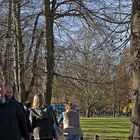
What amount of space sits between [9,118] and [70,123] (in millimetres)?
6278

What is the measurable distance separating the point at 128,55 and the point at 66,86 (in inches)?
220

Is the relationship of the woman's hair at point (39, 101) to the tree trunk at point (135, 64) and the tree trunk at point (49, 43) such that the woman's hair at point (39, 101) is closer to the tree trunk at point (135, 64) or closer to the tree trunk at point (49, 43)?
the tree trunk at point (135, 64)

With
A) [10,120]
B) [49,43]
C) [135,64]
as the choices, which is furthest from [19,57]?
[10,120]

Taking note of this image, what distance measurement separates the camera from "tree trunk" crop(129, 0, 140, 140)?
57.6 feet

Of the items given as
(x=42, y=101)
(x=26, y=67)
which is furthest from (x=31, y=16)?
(x=42, y=101)

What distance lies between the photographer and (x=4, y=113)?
25.8 ft

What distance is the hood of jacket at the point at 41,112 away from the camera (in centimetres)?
1077

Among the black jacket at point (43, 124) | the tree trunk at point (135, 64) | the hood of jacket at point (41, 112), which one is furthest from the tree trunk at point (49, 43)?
the hood of jacket at point (41, 112)

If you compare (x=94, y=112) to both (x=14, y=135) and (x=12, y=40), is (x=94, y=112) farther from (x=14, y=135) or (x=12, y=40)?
(x=14, y=135)

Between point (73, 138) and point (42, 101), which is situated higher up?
point (42, 101)

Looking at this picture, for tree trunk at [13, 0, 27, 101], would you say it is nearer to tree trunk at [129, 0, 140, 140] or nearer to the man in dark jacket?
tree trunk at [129, 0, 140, 140]

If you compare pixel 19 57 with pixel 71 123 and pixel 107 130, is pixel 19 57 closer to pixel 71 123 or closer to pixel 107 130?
pixel 71 123

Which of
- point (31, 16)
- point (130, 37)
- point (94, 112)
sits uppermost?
point (31, 16)

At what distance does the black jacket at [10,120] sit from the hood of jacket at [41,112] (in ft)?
8.38
